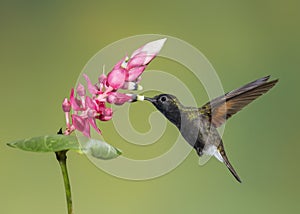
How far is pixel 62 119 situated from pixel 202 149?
160 centimetres

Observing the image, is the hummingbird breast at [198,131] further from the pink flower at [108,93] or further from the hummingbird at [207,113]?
the pink flower at [108,93]

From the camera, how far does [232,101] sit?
40.4 inches

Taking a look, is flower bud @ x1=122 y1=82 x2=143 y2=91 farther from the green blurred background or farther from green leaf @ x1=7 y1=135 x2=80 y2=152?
the green blurred background

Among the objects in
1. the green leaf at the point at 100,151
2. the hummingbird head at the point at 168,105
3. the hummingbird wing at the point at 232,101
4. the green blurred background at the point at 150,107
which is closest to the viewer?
the green leaf at the point at 100,151

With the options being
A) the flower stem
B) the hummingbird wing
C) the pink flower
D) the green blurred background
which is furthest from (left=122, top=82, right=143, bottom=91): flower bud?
the green blurred background

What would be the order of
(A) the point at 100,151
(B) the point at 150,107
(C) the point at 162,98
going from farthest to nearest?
(B) the point at 150,107
(C) the point at 162,98
(A) the point at 100,151

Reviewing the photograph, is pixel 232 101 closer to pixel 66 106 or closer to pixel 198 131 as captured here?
pixel 198 131

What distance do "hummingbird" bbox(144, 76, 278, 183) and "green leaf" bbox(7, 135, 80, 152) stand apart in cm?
21

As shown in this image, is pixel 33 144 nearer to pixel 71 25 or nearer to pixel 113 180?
pixel 113 180

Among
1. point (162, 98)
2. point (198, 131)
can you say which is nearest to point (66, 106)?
point (162, 98)

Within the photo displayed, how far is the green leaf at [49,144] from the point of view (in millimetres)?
636

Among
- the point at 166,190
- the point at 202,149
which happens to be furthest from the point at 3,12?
the point at 202,149

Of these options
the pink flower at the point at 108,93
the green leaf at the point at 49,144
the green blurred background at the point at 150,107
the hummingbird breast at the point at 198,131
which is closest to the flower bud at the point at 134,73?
the pink flower at the point at 108,93

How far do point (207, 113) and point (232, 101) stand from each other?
0.18ft
